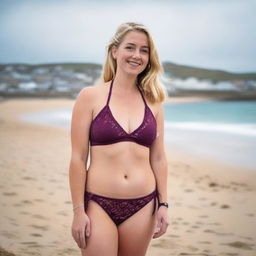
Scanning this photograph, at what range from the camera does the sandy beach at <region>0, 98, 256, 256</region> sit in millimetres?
2920

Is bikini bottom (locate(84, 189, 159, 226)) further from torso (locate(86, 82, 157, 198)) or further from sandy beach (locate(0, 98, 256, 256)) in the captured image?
sandy beach (locate(0, 98, 256, 256))

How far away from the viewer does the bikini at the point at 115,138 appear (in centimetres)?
143

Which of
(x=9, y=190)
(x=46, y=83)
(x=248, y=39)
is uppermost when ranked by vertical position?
(x=248, y=39)

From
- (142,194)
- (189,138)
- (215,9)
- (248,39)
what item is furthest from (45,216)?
(215,9)

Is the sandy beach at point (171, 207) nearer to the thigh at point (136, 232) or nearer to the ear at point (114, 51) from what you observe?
the thigh at point (136, 232)

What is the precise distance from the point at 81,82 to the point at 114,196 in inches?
810

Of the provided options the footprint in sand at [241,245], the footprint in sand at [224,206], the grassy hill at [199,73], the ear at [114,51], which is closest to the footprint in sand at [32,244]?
the footprint in sand at [241,245]

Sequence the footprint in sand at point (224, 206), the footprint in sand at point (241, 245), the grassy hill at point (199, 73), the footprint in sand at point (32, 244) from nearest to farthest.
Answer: the footprint in sand at point (32, 244)
the footprint in sand at point (241, 245)
the footprint in sand at point (224, 206)
the grassy hill at point (199, 73)

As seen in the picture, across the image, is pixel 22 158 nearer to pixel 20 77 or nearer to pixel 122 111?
pixel 122 111

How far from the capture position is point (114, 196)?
1.45 meters

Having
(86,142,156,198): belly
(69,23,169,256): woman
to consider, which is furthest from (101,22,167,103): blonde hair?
(86,142,156,198): belly

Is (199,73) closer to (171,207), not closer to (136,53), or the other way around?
(171,207)

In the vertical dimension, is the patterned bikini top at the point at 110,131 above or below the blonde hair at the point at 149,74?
below

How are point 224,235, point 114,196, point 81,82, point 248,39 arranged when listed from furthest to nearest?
point 81,82, point 248,39, point 224,235, point 114,196
